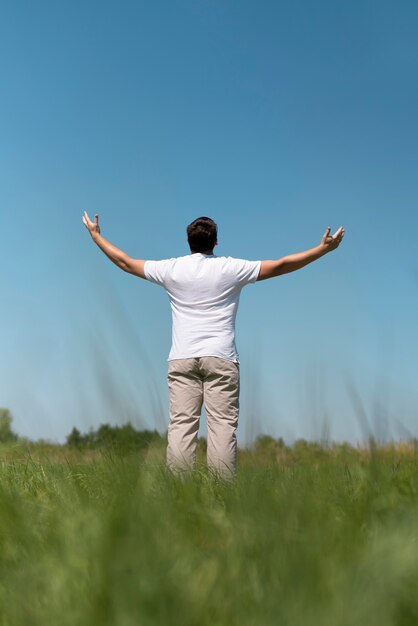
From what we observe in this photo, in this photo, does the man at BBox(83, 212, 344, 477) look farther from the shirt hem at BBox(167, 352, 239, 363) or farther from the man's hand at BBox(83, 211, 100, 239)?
the man's hand at BBox(83, 211, 100, 239)

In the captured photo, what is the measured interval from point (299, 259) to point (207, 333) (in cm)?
105

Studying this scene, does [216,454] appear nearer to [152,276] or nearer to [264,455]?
[152,276]

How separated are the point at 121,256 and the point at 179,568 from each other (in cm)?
483

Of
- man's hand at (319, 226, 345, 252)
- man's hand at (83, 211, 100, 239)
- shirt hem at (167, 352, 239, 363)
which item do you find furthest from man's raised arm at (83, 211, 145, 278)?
man's hand at (319, 226, 345, 252)

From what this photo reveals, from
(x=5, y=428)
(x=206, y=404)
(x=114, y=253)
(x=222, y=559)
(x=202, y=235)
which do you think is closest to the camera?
(x=222, y=559)

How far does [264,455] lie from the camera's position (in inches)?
153

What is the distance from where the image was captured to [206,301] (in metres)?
6.14

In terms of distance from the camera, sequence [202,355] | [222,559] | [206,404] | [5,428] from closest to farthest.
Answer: [222,559] → [202,355] → [206,404] → [5,428]

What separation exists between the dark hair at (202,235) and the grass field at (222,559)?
3333 mm

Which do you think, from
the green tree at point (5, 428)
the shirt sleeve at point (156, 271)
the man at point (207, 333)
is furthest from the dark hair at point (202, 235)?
the green tree at point (5, 428)

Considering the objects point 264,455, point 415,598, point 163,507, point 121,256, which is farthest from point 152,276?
point 415,598

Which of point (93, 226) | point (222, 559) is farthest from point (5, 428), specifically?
point (222, 559)

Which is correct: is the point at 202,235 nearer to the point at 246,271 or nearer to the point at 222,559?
the point at 246,271

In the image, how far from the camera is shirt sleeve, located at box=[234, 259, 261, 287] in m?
6.16
